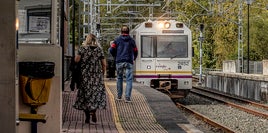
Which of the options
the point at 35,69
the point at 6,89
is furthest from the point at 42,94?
the point at 6,89

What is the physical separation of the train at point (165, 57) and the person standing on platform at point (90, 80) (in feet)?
41.4

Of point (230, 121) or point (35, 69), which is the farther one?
point (230, 121)

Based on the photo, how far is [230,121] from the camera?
1955cm

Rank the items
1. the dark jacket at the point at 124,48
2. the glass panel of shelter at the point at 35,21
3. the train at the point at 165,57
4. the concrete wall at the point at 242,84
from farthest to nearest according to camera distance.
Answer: the concrete wall at the point at 242,84
the train at the point at 165,57
the dark jacket at the point at 124,48
the glass panel of shelter at the point at 35,21

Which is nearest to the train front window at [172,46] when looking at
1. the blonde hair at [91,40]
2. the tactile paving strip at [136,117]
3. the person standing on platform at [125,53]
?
the tactile paving strip at [136,117]

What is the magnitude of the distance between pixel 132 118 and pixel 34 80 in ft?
16.6

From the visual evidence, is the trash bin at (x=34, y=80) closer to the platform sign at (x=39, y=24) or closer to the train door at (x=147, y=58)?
the platform sign at (x=39, y=24)

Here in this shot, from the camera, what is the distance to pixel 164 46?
24.2 m

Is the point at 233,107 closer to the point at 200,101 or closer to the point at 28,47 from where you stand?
the point at 200,101

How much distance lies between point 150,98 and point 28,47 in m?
7.73

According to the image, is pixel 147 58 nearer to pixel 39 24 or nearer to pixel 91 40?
pixel 91 40

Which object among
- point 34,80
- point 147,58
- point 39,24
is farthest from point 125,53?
point 147,58

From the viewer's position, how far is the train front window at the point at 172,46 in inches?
944

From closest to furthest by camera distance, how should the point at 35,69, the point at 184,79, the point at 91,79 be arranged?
1. the point at 35,69
2. the point at 91,79
3. the point at 184,79
